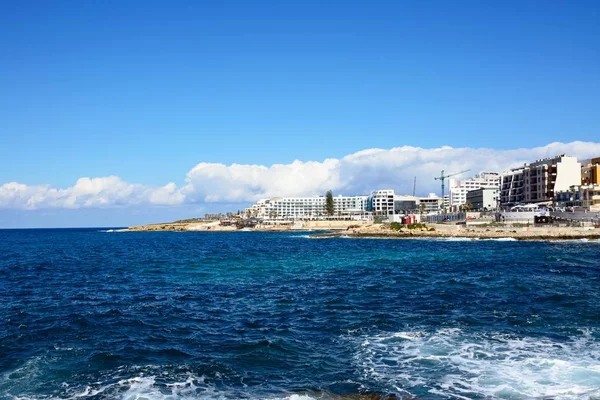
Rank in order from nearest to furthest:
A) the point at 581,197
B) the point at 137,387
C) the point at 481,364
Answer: the point at 137,387 < the point at 481,364 < the point at 581,197

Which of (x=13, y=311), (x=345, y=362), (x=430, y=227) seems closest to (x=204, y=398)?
(x=345, y=362)

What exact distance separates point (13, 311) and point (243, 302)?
43.6 feet

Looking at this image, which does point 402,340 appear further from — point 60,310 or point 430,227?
point 430,227

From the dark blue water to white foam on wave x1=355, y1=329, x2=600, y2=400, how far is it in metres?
0.06

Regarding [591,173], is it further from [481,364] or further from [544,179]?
[481,364]

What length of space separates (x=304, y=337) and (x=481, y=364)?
7.64m

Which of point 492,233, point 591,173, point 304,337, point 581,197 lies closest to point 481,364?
point 304,337

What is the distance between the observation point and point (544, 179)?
148 meters

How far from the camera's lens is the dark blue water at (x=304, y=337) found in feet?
53.7

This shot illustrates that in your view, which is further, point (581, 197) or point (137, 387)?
point (581, 197)

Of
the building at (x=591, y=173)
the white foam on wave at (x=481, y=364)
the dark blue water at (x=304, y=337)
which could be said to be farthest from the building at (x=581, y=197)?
the white foam on wave at (x=481, y=364)

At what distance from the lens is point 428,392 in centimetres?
1570

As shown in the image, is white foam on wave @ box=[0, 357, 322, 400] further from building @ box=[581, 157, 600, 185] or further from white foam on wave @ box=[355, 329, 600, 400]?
building @ box=[581, 157, 600, 185]

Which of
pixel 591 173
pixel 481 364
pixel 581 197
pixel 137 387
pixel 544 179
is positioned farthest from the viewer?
pixel 544 179
